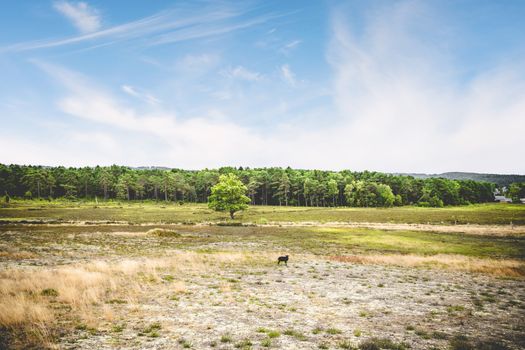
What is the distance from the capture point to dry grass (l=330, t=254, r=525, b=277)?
27.0 m

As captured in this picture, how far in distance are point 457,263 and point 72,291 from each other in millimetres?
32022

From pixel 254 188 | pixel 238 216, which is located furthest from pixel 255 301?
pixel 254 188

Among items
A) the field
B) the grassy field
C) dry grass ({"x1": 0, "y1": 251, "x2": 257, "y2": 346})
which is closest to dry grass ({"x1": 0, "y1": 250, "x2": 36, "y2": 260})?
the field

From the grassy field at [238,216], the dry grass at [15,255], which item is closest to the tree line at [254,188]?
the grassy field at [238,216]

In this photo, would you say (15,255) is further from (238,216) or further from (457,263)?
(238,216)

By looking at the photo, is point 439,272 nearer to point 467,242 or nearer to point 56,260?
point 467,242

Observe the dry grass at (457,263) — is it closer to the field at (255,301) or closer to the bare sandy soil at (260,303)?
the field at (255,301)

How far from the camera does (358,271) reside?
26.1 metres

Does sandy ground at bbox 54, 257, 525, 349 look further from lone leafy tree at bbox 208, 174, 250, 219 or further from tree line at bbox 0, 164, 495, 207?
tree line at bbox 0, 164, 495, 207

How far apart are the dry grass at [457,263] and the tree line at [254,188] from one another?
12111cm

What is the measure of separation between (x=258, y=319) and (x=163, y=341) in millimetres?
4393

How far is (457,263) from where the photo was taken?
30.5 meters

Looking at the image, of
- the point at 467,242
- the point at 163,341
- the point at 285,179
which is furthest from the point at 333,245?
the point at 285,179

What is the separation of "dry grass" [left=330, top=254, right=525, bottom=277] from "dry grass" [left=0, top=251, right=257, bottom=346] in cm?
1572
